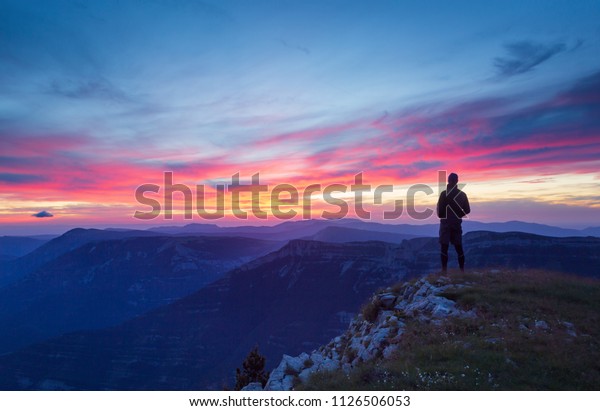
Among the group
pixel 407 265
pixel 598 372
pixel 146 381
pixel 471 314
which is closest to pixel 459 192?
pixel 471 314

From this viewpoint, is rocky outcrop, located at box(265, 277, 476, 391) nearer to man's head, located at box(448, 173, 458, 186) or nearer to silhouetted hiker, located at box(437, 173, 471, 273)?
silhouetted hiker, located at box(437, 173, 471, 273)

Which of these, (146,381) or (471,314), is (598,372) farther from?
(146,381)

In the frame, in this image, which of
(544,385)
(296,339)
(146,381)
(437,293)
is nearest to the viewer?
(544,385)

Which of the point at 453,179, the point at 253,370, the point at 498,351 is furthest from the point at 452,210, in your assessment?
the point at 253,370

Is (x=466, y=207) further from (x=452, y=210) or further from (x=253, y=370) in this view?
(x=253, y=370)

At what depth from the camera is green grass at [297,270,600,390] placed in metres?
8.73

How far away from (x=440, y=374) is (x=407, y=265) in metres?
192

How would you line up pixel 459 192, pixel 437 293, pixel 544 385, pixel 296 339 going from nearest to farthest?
pixel 544 385, pixel 437 293, pixel 459 192, pixel 296 339

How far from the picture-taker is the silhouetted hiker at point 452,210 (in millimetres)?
17125

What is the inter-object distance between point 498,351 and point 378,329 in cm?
462

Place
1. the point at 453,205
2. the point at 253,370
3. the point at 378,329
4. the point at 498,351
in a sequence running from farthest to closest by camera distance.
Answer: the point at 253,370, the point at 453,205, the point at 378,329, the point at 498,351

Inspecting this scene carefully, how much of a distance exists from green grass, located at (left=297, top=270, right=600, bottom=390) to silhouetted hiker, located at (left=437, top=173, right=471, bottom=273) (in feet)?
10.1

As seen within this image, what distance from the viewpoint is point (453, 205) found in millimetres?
17141

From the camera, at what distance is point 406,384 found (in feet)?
29.1
